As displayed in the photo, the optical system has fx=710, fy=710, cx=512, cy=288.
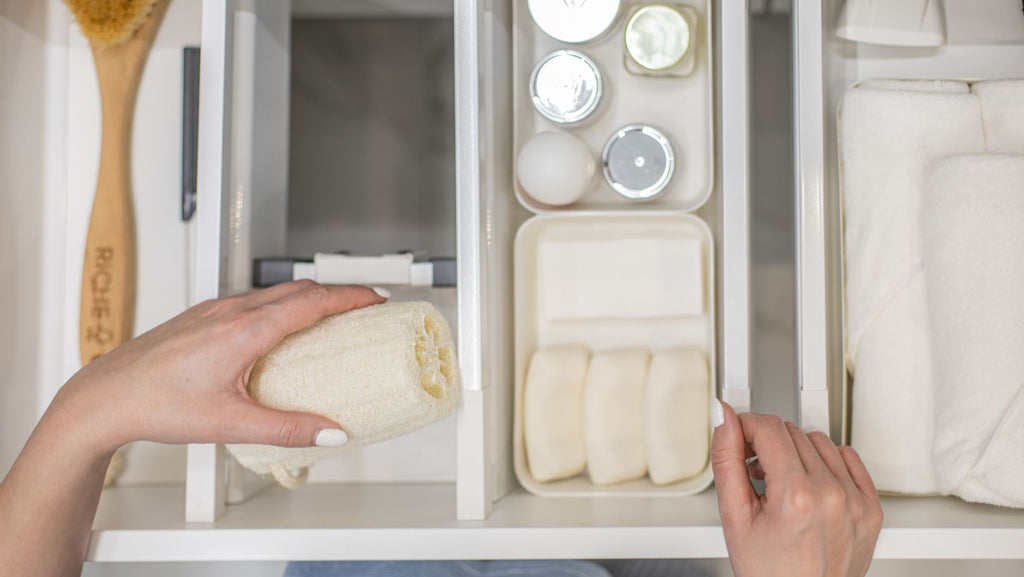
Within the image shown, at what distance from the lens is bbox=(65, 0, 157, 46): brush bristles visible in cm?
75

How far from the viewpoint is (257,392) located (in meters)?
0.58

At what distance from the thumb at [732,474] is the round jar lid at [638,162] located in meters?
0.26

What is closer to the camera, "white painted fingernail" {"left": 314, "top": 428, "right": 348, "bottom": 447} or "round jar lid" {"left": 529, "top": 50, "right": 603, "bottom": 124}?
"white painted fingernail" {"left": 314, "top": 428, "right": 348, "bottom": 447}

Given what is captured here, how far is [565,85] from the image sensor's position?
2.54ft

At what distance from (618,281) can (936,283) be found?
0.30 meters

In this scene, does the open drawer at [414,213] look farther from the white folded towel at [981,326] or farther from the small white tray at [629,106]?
the white folded towel at [981,326]

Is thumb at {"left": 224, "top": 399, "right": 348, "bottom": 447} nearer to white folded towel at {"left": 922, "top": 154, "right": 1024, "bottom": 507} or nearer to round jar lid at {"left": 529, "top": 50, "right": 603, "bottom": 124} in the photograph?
round jar lid at {"left": 529, "top": 50, "right": 603, "bottom": 124}

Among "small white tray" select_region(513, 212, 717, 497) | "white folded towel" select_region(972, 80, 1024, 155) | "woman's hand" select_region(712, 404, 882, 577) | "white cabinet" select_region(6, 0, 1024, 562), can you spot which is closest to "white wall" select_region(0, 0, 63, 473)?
"white cabinet" select_region(6, 0, 1024, 562)

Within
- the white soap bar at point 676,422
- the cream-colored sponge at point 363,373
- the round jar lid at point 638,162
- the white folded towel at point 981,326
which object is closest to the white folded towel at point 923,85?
the white folded towel at point 981,326

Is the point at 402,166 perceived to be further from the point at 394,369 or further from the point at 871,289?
the point at 871,289

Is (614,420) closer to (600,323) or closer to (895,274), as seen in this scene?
(600,323)

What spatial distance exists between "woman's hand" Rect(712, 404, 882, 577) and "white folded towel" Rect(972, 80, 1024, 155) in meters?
0.34

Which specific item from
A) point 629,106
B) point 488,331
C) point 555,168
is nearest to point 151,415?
point 488,331

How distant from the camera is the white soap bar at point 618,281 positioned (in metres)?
0.75
